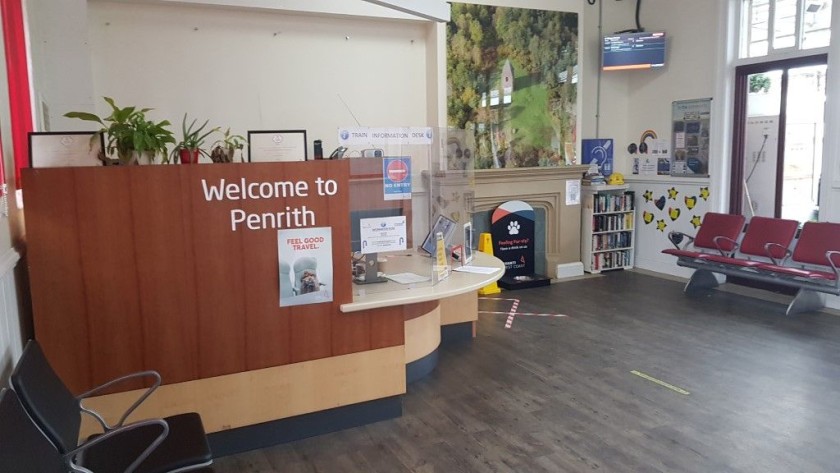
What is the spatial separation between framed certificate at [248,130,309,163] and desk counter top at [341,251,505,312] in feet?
3.03

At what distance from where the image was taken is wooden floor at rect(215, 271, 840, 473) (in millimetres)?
3428

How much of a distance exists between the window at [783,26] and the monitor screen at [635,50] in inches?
40.9

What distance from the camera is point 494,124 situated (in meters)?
7.84

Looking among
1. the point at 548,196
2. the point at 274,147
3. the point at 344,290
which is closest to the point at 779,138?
the point at 548,196

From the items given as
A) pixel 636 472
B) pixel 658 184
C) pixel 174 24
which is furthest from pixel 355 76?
pixel 636 472

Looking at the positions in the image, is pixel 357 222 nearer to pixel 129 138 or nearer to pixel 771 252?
pixel 129 138

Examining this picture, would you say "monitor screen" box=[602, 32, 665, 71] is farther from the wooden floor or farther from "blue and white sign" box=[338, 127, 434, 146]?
"blue and white sign" box=[338, 127, 434, 146]

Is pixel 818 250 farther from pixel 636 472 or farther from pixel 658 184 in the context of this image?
pixel 636 472

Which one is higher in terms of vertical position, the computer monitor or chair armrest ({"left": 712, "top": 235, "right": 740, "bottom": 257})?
the computer monitor

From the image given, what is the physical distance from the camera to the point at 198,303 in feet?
11.0

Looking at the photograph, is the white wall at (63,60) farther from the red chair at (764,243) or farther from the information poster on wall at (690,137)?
the information poster on wall at (690,137)

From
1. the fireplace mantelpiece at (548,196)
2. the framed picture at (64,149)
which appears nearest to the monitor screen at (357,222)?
the framed picture at (64,149)

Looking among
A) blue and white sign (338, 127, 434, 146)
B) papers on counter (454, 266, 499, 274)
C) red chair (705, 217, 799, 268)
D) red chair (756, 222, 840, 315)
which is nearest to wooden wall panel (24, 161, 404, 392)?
papers on counter (454, 266, 499, 274)

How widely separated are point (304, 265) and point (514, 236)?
4985 mm
